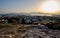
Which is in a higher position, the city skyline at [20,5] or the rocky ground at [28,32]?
the city skyline at [20,5]

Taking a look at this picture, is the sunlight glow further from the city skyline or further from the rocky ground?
the rocky ground

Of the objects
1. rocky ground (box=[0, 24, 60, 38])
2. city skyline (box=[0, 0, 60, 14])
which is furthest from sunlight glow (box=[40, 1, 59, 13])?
rocky ground (box=[0, 24, 60, 38])

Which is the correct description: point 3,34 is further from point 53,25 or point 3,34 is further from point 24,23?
point 53,25

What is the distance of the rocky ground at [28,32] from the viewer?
4.22 ft

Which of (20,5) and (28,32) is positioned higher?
(20,5)

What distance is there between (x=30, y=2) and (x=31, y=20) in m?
0.28

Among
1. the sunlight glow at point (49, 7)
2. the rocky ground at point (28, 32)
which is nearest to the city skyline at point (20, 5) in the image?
the sunlight glow at point (49, 7)

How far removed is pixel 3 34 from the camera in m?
1.30

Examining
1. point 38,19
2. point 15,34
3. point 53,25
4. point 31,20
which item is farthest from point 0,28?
point 53,25

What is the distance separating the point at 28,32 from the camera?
130cm

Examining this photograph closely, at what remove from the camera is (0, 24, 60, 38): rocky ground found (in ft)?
4.22

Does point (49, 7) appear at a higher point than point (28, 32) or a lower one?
higher

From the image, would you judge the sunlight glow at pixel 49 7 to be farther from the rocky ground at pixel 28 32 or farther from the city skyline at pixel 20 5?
the rocky ground at pixel 28 32

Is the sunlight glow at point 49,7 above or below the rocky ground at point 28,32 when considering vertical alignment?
above
